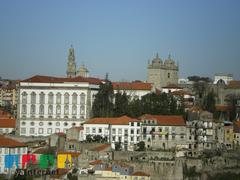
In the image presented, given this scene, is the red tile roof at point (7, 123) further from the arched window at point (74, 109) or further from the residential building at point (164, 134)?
the residential building at point (164, 134)

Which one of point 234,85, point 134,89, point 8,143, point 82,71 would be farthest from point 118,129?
point 82,71

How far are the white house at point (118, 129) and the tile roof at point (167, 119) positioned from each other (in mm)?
1252

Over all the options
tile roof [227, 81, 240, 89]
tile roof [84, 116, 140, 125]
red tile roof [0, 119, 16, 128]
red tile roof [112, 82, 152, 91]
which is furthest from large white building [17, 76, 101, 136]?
tile roof [227, 81, 240, 89]

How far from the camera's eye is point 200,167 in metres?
50.4

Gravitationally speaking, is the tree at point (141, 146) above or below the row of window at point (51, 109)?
below

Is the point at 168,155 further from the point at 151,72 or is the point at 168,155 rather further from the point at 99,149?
the point at 151,72

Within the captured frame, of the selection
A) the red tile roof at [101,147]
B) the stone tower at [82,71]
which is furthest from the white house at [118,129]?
the stone tower at [82,71]

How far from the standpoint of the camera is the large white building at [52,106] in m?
65.1

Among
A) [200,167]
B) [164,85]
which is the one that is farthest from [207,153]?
[164,85]

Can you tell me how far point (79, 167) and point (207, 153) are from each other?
38.2 ft

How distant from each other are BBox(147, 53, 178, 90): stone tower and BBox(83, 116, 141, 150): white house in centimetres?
3269

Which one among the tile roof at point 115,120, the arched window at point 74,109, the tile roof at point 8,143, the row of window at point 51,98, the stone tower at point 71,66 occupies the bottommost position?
the tile roof at point 8,143

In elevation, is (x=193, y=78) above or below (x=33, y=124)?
above

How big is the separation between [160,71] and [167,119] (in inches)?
1357
